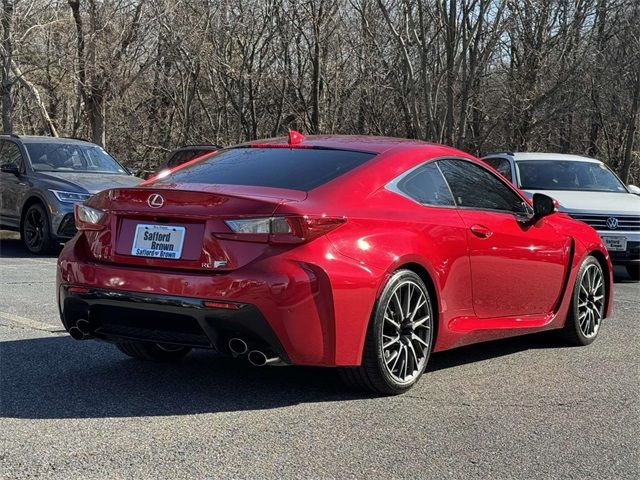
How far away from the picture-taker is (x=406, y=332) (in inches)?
207

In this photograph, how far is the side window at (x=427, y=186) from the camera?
18.1 ft

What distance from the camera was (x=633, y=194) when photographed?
42.7 ft

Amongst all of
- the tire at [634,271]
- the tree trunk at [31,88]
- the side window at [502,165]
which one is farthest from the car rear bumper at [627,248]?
the tree trunk at [31,88]

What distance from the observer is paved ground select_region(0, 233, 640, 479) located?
398 centimetres

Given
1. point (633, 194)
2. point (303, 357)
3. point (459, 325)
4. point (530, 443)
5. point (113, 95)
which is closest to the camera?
point (530, 443)

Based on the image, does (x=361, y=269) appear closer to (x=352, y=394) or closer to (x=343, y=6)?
(x=352, y=394)

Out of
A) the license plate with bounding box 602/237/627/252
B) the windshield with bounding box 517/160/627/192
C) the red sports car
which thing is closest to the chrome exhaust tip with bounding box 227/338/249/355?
the red sports car

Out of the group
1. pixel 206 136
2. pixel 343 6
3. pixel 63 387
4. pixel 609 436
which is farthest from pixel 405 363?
pixel 206 136

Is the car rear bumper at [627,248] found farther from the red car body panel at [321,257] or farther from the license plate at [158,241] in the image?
the license plate at [158,241]

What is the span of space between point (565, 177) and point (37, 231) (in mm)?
7707

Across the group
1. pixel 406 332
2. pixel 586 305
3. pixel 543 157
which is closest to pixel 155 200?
pixel 406 332

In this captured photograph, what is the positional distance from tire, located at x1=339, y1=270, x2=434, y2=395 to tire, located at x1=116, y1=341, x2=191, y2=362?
1.38 m

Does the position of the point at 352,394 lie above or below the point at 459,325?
below

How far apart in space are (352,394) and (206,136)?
25722mm
